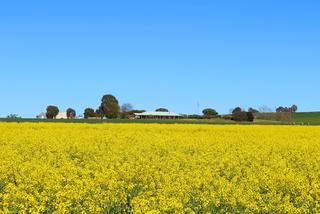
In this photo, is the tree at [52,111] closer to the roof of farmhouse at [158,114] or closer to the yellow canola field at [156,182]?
the roof of farmhouse at [158,114]

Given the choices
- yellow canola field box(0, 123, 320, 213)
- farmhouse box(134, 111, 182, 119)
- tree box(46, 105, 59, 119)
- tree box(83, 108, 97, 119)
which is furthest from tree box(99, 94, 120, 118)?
yellow canola field box(0, 123, 320, 213)

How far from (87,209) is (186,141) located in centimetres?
1698

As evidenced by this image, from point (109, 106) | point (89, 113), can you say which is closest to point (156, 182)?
point (109, 106)

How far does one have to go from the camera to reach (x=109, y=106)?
127 metres

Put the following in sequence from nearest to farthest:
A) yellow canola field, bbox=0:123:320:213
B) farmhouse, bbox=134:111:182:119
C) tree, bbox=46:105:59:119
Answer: yellow canola field, bbox=0:123:320:213
tree, bbox=46:105:59:119
farmhouse, bbox=134:111:182:119

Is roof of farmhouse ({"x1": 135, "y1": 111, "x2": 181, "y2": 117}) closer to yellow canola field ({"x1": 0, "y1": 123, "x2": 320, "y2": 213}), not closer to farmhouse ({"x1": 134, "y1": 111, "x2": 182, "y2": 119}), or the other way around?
farmhouse ({"x1": 134, "y1": 111, "x2": 182, "y2": 119})

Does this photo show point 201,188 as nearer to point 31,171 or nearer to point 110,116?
point 31,171

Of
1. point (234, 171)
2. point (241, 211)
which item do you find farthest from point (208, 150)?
point (241, 211)

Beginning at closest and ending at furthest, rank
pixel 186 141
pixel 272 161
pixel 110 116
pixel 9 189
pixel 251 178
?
pixel 9 189
pixel 251 178
pixel 272 161
pixel 186 141
pixel 110 116

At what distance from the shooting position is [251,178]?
48.2ft

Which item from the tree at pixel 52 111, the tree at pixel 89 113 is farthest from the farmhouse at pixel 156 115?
the tree at pixel 52 111

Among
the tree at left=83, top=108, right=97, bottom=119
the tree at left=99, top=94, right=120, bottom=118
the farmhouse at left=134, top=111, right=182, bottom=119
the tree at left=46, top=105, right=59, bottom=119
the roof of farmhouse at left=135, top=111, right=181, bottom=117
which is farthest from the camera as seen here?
the roof of farmhouse at left=135, top=111, right=181, bottom=117

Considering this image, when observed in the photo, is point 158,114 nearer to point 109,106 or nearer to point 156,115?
point 156,115

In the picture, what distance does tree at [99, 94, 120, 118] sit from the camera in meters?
126
